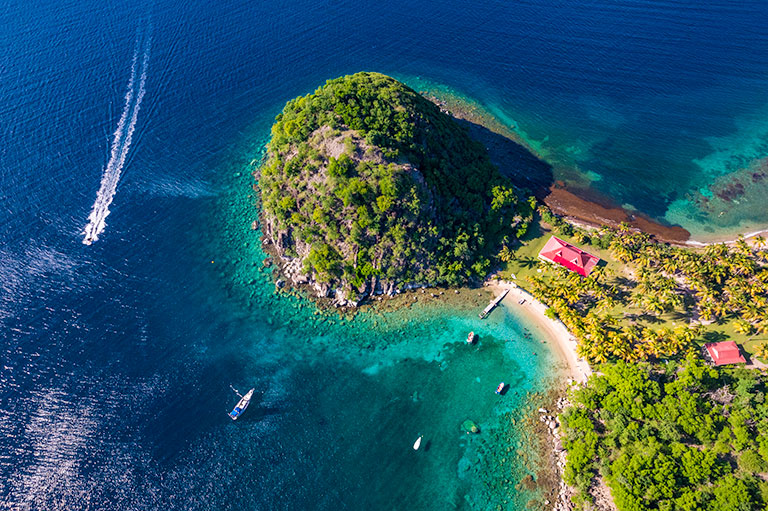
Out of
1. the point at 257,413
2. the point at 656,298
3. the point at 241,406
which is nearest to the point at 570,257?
the point at 656,298

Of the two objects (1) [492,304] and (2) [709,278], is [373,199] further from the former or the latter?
(2) [709,278]

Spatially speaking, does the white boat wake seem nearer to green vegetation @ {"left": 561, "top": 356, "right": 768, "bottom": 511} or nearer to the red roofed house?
the red roofed house

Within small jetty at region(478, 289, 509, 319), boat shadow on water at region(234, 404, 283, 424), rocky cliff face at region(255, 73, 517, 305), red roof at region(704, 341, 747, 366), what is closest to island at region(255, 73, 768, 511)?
red roof at region(704, 341, 747, 366)

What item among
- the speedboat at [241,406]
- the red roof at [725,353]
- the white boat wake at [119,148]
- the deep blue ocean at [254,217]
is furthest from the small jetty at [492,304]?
the white boat wake at [119,148]

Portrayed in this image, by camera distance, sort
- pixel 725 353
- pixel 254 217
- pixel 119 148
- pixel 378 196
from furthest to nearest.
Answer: pixel 119 148 < pixel 254 217 < pixel 378 196 < pixel 725 353

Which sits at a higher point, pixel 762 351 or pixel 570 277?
pixel 570 277

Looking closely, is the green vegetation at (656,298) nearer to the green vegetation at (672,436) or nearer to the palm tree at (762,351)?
the palm tree at (762,351)

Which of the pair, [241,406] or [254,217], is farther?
[254,217]

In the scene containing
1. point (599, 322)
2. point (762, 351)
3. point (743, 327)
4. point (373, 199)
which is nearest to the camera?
point (762, 351)
